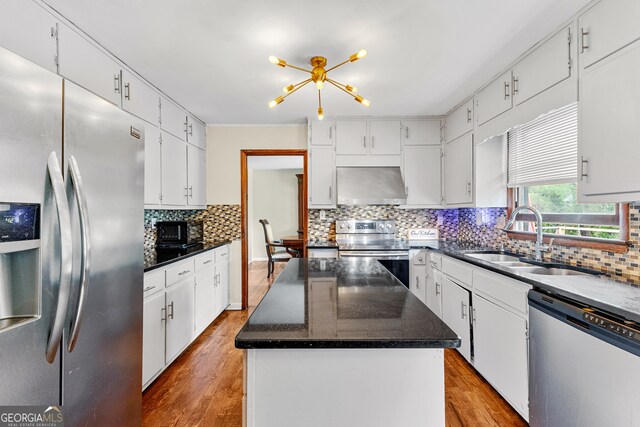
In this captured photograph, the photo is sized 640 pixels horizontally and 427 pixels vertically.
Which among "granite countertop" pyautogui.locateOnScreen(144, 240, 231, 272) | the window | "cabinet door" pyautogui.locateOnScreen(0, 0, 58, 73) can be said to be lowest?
"granite countertop" pyautogui.locateOnScreen(144, 240, 231, 272)

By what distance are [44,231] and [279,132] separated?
10.6 ft

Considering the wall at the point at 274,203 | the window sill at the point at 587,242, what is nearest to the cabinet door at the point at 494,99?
the window sill at the point at 587,242

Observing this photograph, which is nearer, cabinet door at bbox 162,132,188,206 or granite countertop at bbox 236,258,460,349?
granite countertop at bbox 236,258,460,349

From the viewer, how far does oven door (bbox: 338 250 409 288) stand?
10.9 ft

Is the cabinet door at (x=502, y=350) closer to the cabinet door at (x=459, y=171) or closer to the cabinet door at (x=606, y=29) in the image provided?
the cabinet door at (x=459, y=171)

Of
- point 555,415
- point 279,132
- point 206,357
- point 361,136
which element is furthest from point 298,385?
point 279,132

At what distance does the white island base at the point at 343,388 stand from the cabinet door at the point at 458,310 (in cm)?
156

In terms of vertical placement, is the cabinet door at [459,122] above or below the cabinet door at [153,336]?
above

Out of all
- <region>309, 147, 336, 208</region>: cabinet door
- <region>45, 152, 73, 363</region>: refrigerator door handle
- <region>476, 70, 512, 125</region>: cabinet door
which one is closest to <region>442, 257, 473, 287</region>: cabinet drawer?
<region>476, 70, 512, 125</region>: cabinet door

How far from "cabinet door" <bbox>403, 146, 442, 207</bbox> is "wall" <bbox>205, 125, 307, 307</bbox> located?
1359 mm

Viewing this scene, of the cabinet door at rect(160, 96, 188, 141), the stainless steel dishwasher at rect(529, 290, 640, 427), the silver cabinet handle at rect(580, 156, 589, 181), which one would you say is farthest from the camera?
the cabinet door at rect(160, 96, 188, 141)

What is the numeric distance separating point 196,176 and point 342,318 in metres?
3.16

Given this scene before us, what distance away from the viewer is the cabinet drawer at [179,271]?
245 cm

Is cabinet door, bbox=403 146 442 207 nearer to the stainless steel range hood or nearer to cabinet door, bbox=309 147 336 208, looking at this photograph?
the stainless steel range hood
